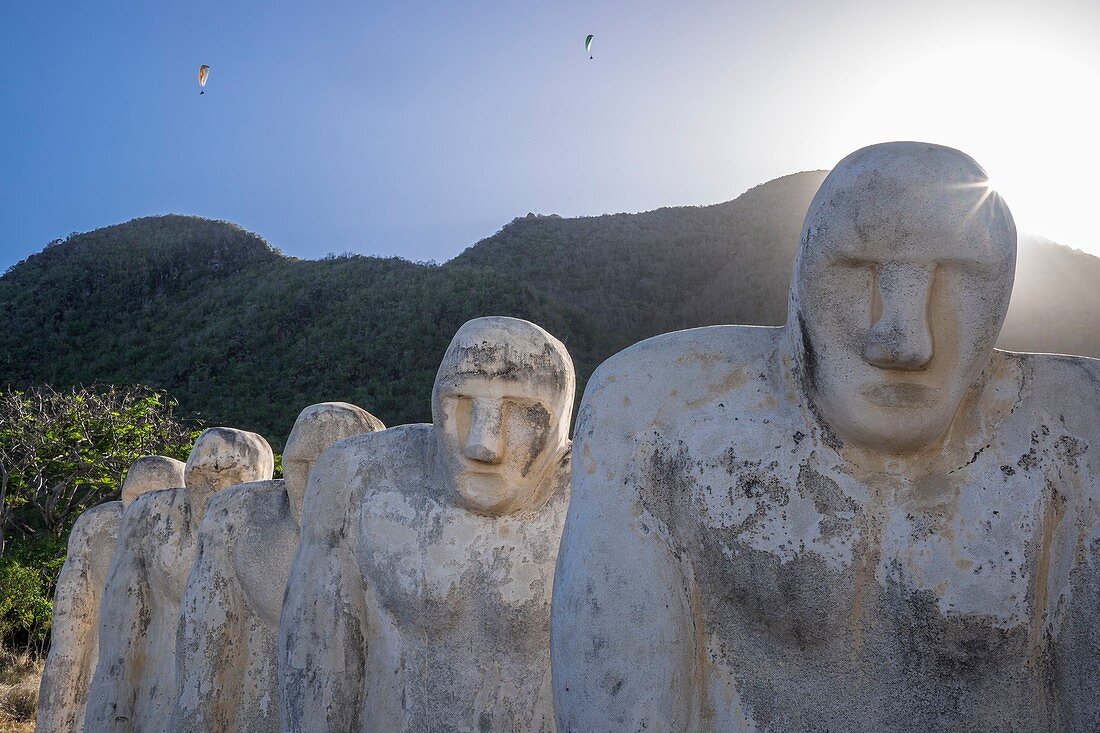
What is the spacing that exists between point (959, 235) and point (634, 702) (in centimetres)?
98

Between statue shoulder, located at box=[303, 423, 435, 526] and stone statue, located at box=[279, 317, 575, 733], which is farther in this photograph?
statue shoulder, located at box=[303, 423, 435, 526]

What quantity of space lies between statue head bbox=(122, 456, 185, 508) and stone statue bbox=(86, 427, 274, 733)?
3.68 ft

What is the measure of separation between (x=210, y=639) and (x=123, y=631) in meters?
1.23

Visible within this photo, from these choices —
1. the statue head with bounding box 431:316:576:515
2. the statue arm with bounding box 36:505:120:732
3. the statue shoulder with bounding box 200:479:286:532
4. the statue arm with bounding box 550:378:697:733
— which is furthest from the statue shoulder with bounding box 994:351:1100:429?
the statue arm with bounding box 36:505:120:732

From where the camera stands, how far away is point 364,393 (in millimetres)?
22562

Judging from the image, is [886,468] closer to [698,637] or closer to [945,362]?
[945,362]

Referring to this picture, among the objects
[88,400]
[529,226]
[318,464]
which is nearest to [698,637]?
[318,464]

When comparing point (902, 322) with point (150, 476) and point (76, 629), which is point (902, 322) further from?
point (76, 629)

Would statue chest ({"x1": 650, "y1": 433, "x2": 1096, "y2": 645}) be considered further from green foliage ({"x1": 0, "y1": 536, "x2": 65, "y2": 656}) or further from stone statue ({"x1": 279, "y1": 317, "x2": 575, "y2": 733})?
green foliage ({"x1": 0, "y1": 536, "x2": 65, "y2": 656})

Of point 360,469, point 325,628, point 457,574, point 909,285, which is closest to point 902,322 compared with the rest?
point 909,285

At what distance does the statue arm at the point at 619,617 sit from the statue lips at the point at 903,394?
46cm

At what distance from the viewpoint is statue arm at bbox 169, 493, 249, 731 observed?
14.8 feet

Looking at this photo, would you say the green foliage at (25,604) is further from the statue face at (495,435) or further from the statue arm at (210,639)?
the statue face at (495,435)

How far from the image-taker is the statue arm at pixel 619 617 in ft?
6.13
